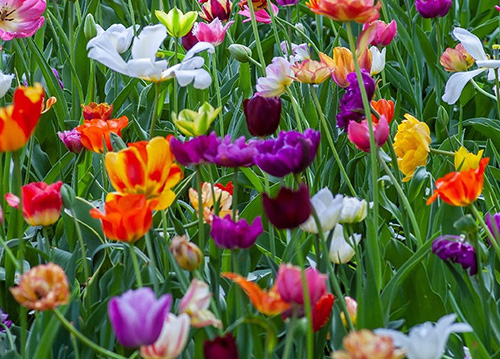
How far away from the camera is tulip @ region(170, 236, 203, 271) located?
753mm

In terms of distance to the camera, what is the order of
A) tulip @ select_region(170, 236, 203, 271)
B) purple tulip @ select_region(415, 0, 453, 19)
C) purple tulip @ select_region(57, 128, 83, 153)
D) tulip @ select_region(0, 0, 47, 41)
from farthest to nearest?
1. purple tulip @ select_region(415, 0, 453, 19)
2. tulip @ select_region(0, 0, 47, 41)
3. purple tulip @ select_region(57, 128, 83, 153)
4. tulip @ select_region(170, 236, 203, 271)

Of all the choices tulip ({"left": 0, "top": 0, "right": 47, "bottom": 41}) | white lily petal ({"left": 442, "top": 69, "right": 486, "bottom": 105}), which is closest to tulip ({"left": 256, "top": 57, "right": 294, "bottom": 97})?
white lily petal ({"left": 442, "top": 69, "right": 486, "bottom": 105})

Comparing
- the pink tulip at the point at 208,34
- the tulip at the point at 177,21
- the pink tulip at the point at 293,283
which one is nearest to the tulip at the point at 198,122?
the pink tulip at the point at 293,283

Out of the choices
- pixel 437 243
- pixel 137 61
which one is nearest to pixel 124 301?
pixel 437 243

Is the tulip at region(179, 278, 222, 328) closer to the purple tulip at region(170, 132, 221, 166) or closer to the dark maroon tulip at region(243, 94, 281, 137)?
the purple tulip at region(170, 132, 221, 166)

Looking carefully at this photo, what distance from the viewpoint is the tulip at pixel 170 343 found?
0.62 meters

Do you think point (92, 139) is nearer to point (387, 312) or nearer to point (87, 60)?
point (387, 312)

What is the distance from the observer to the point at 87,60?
6.15 feet

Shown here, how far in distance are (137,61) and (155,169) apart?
216mm

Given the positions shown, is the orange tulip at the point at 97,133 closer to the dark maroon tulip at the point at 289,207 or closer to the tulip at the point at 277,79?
the tulip at the point at 277,79

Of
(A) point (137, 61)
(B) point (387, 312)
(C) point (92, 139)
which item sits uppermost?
(A) point (137, 61)

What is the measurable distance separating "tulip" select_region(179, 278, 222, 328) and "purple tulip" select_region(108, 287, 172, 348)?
87mm

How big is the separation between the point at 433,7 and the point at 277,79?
23.6 inches

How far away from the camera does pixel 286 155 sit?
76 centimetres
